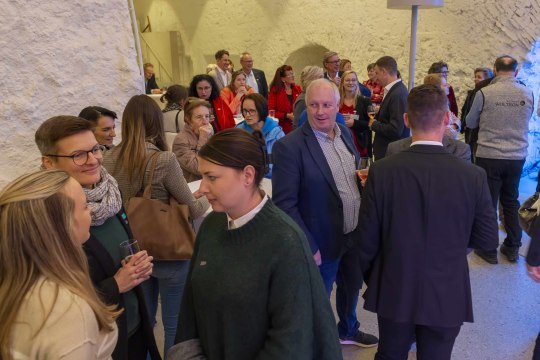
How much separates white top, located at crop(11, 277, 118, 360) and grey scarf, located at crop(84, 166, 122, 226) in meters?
0.59

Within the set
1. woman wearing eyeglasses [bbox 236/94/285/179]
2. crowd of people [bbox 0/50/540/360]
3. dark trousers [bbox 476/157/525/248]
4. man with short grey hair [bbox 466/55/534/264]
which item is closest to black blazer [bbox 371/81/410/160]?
man with short grey hair [bbox 466/55/534/264]

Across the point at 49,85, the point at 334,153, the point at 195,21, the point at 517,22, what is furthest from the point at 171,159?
the point at 195,21

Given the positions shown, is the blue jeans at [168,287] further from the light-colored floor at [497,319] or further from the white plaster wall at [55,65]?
the white plaster wall at [55,65]

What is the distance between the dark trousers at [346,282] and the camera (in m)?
2.48

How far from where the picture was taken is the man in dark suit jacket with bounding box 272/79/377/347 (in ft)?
7.25

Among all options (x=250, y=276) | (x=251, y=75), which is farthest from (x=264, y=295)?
(x=251, y=75)

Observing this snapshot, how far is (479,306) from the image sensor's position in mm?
3201

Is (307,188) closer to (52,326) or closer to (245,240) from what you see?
(245,240)

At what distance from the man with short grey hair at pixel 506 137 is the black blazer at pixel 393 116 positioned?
0.76m

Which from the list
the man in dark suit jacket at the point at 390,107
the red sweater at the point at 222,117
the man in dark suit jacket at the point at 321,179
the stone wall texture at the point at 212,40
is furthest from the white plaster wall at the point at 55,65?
the man in dark suit jacket at the point at 390,107

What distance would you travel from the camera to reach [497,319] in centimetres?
304

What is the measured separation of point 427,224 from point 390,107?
2181 mm

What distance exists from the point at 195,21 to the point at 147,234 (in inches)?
406

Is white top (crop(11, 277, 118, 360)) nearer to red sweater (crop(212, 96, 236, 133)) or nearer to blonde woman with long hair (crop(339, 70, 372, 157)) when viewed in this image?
red sweater (crop(212, 96, 236, 133))
